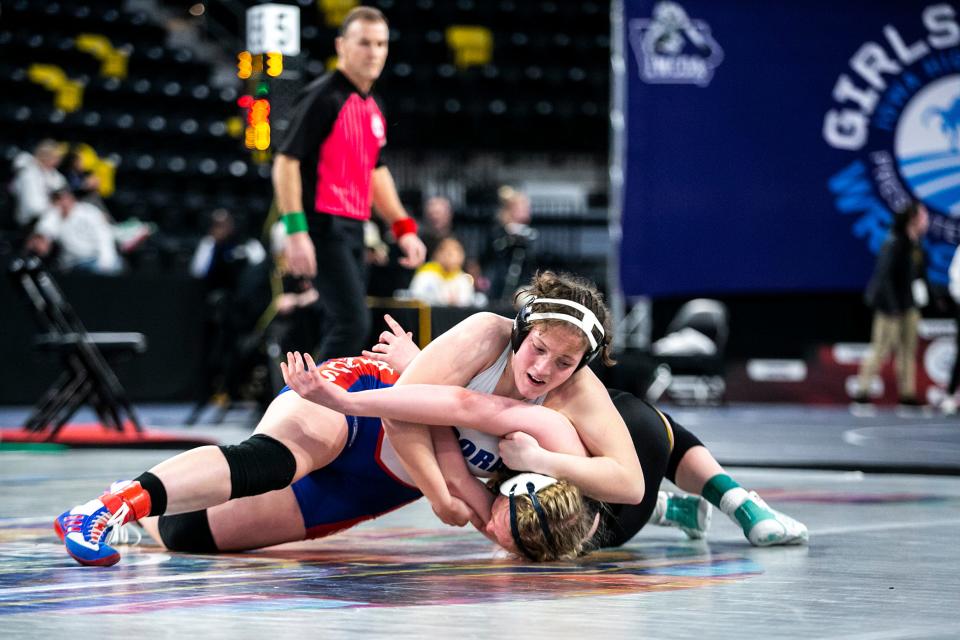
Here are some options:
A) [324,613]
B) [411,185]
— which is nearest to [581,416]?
[324,613]

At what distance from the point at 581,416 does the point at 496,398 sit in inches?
9.6

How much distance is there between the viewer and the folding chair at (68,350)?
28.5ft

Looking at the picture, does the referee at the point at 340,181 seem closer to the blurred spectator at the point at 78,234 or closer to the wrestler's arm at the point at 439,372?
the wrestler's arm at the point at 439,372

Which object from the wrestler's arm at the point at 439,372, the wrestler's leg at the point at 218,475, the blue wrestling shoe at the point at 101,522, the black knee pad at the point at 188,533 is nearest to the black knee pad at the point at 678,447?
the wrestler's arm at the point at 439,372

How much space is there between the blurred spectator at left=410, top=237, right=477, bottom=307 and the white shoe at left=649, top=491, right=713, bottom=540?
20.4 feet

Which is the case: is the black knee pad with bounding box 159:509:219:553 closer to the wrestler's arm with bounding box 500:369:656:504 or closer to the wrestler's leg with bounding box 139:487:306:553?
the wrestler's leg with bounding box 139:487:306:553

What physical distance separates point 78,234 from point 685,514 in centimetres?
953

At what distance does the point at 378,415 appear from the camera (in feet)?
12.0

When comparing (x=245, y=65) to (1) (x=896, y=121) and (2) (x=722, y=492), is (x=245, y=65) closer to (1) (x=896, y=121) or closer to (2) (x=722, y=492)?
(1) (x=896, y=121)

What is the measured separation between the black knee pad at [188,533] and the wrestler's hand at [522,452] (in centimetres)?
88

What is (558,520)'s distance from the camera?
368 centimetres

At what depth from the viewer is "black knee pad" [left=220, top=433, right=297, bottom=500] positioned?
3.77 m

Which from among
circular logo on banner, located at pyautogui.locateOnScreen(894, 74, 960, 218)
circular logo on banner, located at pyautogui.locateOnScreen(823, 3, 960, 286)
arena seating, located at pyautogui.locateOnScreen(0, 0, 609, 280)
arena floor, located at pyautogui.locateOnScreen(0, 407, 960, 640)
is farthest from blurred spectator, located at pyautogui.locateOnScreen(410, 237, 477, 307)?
circular logo on banner, located at pyautogui.locateOnScreen(894, 74, 960, 218)

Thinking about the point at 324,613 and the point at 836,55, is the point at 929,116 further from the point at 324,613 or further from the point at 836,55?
the point at 324,613
